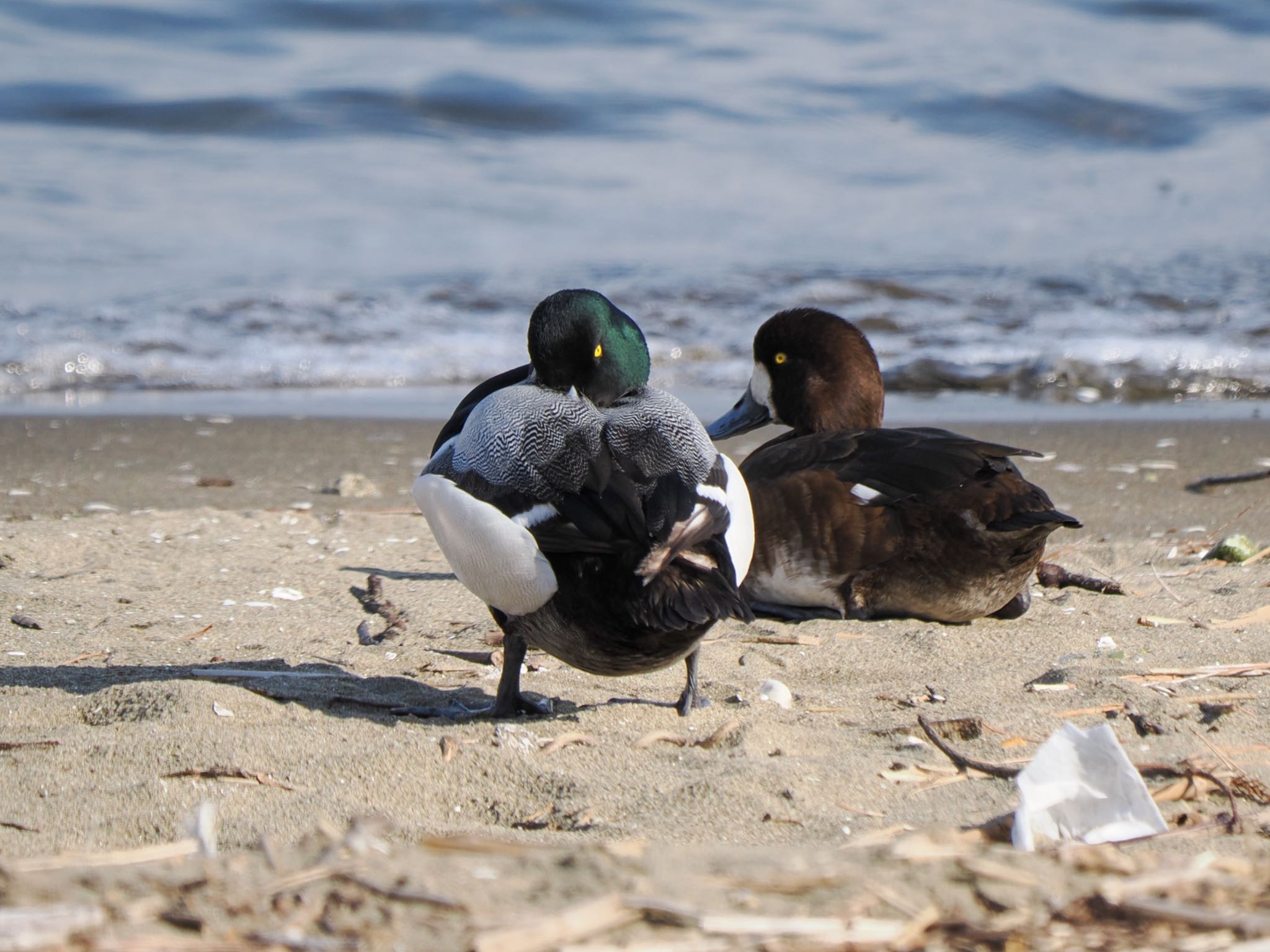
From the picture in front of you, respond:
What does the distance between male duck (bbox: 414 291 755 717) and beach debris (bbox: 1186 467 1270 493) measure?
10.7ft

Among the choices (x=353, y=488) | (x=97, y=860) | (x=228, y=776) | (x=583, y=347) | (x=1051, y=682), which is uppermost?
(x=583, y=347)

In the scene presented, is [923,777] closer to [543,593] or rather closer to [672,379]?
[543,593]

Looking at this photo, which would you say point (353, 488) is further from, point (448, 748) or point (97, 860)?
point (97, 860)

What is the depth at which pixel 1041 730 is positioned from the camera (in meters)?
2.66

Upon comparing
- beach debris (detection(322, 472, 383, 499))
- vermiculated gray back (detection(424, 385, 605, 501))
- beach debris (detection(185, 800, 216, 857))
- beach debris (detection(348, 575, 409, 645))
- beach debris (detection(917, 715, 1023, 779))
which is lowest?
beach debris (detection(322, 472, 383, 499))

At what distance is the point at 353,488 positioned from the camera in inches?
217

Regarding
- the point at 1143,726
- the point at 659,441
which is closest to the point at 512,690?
the point at 659,441

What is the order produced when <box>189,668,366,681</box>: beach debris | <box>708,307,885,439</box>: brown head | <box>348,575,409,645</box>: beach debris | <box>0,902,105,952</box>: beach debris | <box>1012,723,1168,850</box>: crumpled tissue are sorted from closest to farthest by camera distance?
<box>0,902,105,952</box>: beach debris < <box>1012,723,1168,850</box>: crumpled tissue < <box>189,668,366,681</box>: beach debris < <box>348,575,409,645</box>: beach debris < <box>708,307,885,439</box>: brown head

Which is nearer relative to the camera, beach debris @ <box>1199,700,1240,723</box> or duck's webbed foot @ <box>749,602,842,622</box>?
beach debris @ <box>1199,700,1240,723</box>

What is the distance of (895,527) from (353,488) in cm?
250

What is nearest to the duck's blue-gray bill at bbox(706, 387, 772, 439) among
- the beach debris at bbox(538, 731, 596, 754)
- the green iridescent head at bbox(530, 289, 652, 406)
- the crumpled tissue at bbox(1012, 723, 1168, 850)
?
the green iridescent head at bbox(530, 289, 652, 406)

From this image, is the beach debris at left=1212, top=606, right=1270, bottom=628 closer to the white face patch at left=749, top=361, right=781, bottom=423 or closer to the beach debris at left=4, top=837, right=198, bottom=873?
the white face patch at left=749, top=361, right=781, bottom=423

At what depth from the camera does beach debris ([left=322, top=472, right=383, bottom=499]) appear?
5.45m

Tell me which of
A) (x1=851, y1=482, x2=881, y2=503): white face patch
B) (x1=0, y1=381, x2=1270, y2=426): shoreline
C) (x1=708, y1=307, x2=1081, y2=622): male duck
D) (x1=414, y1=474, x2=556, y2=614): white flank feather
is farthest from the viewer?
(x1=0, y1=381, x2=1270, y2=426): shoreline
